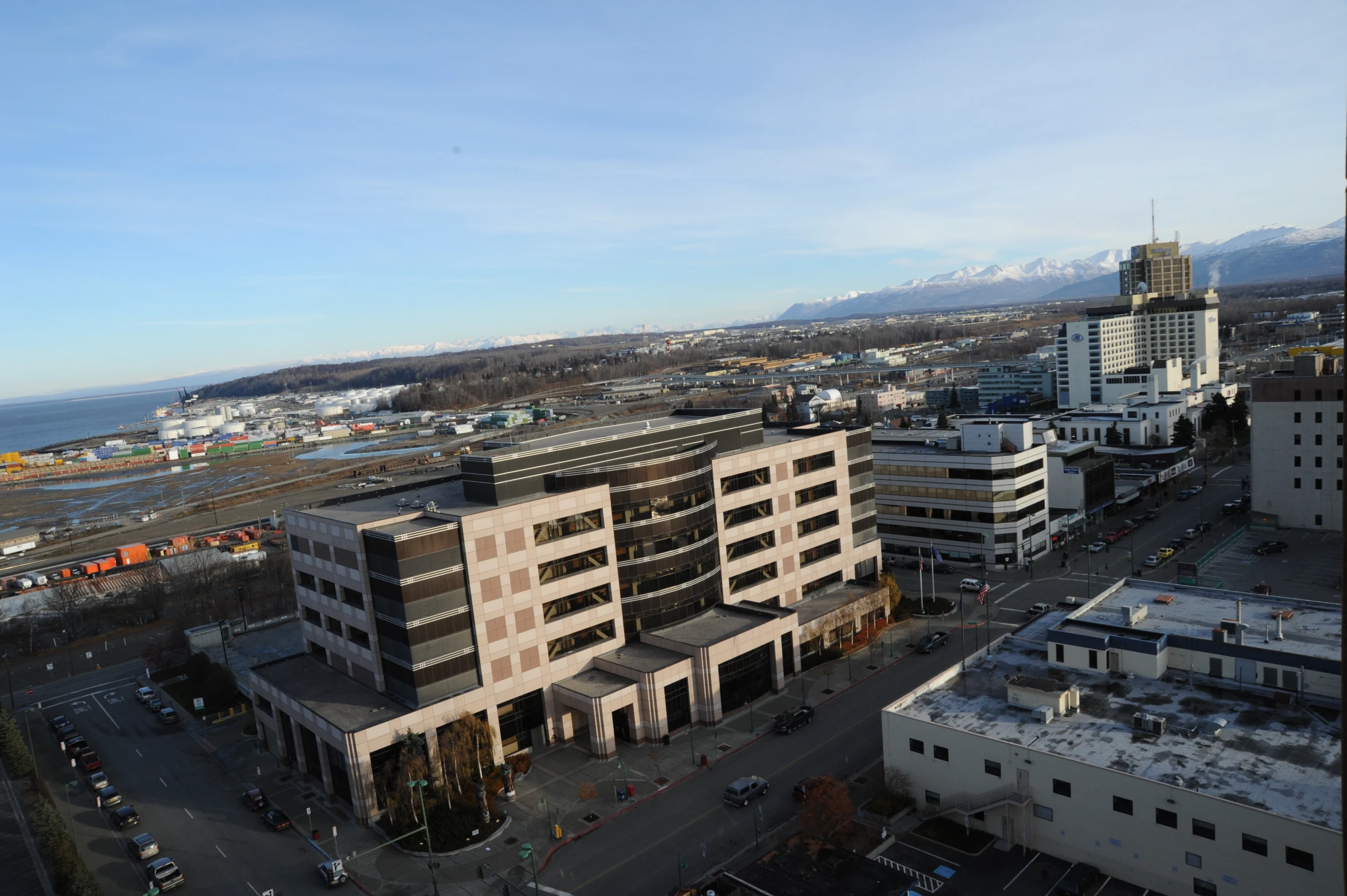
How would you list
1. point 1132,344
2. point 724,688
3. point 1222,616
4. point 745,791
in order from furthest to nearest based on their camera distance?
point 1132,344 → point 724,688 → point 1222,616 → point 745,791

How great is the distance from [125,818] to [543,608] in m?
22.1

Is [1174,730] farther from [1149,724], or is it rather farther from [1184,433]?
[1184,433]

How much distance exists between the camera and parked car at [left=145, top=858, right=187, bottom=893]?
3334 cm

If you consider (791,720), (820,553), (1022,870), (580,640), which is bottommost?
(1022,870)

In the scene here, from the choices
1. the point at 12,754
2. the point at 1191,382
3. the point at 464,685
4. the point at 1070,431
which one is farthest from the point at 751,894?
the point at 1191,382

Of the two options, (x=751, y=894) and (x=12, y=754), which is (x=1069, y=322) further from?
(x=12, y=754)

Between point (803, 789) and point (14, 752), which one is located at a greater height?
point (14, 752)

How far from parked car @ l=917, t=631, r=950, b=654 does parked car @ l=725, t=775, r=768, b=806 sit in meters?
18.8

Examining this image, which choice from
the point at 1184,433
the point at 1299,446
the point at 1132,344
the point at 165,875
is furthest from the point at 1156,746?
the point at 1132,344

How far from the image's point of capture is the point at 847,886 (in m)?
28.0

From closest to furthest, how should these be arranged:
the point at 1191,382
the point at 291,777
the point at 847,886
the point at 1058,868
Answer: the point at 847,886
the point at 1058,868
the point at 291,777
the point at 1191,382

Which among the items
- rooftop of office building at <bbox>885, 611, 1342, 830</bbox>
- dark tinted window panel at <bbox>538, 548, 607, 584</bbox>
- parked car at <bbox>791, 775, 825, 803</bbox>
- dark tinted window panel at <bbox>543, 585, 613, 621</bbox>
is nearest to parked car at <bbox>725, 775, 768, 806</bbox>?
parked car at <bbox>791, 775, 825, 803</bbox>

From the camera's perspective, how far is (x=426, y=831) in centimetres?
3045

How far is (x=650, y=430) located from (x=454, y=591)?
16.0 meters
